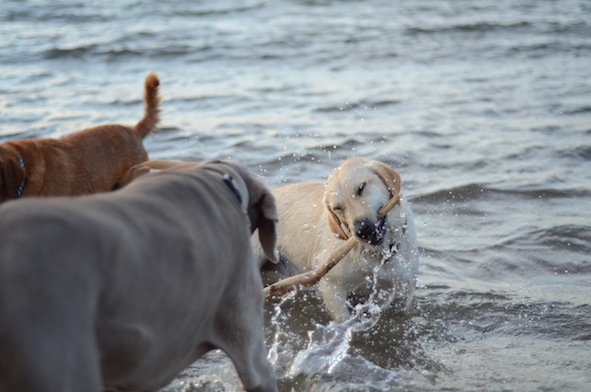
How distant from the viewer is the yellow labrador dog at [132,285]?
2555 millimetres

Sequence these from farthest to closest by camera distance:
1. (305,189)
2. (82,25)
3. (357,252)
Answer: (82,25) < (305,189) < (357,252)

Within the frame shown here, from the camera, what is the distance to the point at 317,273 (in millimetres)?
5723

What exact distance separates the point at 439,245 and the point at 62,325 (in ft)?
16.6

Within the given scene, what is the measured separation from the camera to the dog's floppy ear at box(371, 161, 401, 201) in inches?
232

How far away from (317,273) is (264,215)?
174cm

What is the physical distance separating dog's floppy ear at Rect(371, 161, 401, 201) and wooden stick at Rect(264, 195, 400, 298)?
55 millimetres

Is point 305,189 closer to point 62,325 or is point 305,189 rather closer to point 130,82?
point 62,325

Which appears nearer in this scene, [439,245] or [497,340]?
[497,340]

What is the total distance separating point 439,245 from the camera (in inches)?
288

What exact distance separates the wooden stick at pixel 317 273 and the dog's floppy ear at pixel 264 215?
1440 mm

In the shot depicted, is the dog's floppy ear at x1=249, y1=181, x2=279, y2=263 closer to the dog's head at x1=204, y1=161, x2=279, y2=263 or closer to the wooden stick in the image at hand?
the dog's head at x1=204, y1=161, x2=279, y2=263

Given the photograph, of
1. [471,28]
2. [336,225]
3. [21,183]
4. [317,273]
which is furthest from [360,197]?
[471,28]

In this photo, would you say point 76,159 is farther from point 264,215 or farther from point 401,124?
point 401,124

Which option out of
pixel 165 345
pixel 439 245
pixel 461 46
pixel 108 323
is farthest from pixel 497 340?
pixel 461 46
